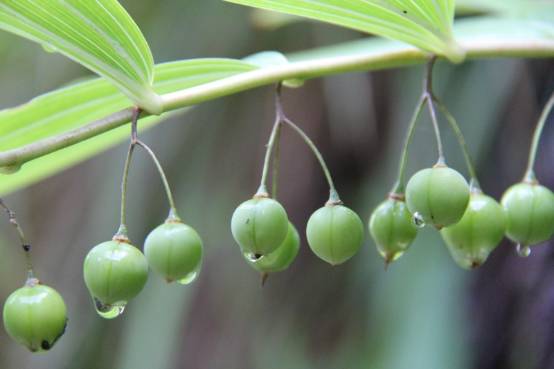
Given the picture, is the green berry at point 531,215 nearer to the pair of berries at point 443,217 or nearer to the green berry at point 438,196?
the pair of berries at point 443,217

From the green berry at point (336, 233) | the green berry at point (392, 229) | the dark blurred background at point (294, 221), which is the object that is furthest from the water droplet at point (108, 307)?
the dark blurred background at point (294, 221)

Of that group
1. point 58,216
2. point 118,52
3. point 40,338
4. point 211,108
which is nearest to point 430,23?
point 118,52

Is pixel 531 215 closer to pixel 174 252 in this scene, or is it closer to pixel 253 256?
pixel 253 256

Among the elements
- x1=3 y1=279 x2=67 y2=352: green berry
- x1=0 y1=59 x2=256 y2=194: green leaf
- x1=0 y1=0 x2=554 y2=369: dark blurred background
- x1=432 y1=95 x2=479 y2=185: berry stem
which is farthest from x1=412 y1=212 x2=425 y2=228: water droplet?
x1=0 y1=0 x2=554 y2=369: dark blurred background

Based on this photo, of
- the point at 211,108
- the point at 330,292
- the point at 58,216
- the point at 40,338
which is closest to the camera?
the point at 40,338

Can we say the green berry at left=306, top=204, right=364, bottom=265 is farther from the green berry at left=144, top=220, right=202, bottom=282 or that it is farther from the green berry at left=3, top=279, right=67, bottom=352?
the green berry at left=3, top=279, right=67, bottom=352

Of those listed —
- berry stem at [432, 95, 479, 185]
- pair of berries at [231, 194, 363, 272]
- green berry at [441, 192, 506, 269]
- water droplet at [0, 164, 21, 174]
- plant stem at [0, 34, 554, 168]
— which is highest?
plant stem at [0, 34, 554, 168]

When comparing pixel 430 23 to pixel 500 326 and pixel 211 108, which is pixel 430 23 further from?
pixel 211 108
